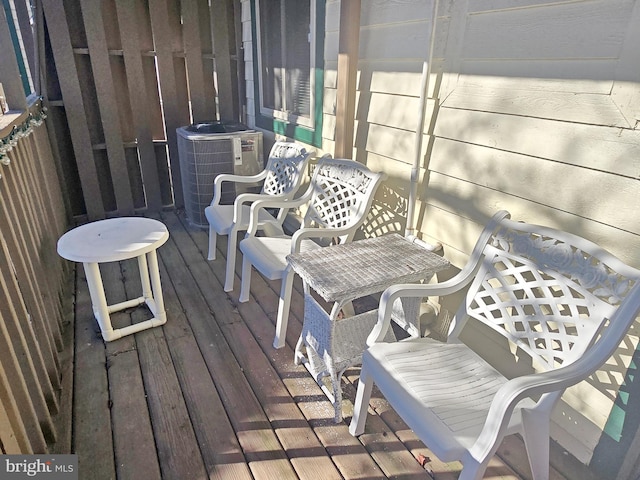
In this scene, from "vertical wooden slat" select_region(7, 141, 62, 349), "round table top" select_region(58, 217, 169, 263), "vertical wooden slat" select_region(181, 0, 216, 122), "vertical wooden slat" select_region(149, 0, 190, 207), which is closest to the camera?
"vertical wooden slat" select_region(7, 141, 62, 349)

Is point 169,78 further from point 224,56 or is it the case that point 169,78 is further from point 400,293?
point 400,293

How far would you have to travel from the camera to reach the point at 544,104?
4.84ft

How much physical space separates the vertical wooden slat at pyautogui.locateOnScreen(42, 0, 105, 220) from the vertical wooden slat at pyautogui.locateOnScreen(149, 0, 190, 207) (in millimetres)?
688

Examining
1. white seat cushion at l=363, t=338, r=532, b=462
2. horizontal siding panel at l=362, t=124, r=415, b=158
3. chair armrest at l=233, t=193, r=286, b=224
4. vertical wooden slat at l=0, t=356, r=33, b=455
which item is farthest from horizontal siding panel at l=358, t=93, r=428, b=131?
vertical wooden slat at l=0, t=356, r=33, b=455

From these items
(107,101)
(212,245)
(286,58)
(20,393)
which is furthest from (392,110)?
(107,101)

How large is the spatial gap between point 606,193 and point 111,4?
4.01 metres

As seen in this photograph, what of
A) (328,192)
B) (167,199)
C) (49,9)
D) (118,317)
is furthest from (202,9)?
(118,317)

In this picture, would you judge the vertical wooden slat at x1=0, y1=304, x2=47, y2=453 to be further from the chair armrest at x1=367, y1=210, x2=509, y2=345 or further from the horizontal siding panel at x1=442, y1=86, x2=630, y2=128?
the horizontal siding panel at x1=442, y1=86, x2=630, y2=128

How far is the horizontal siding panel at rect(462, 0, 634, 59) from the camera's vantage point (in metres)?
1.25

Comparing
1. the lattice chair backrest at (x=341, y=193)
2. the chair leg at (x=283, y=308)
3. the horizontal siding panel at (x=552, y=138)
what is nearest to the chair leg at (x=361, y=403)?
the chair leg at (x=283, y=308)

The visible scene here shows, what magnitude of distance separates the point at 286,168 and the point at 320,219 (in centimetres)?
66

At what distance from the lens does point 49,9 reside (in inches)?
125

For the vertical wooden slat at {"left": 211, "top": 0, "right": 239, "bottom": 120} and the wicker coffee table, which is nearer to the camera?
the wicker coffee table

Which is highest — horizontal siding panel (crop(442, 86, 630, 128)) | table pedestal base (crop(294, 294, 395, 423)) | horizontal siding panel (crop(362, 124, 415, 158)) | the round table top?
horizontal siding panel (crop(442, 86, 630, 128))
